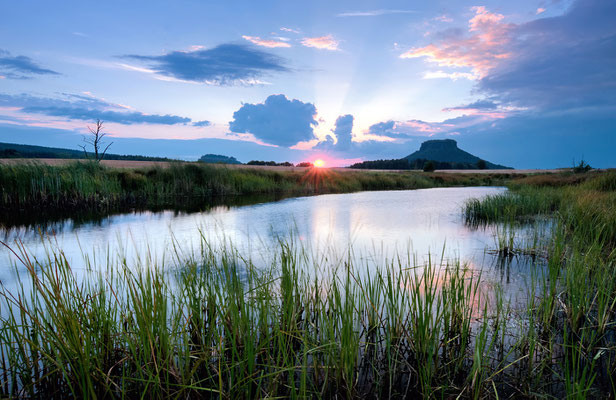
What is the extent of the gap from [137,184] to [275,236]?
1454 cm

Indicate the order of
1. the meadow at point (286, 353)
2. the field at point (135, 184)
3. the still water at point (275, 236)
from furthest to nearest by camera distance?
the field at point (135, 184), the still water at point (275, 236), the meadow at point (286, 353)

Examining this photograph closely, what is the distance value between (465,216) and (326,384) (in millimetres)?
12306

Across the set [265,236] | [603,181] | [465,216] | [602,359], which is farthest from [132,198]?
[603,181]

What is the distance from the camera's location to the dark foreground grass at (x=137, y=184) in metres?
15.0

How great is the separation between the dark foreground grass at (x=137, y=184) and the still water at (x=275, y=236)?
3.64 metres

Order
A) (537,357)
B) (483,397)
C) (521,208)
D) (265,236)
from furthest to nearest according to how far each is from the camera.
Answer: (521,208), (265,236), (537,357), (483,397)

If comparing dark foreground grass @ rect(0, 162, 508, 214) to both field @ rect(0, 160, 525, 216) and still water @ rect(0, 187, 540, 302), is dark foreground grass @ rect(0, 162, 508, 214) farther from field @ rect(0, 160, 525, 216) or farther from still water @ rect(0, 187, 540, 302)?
still water @ rect(0, 187, 540, 302)

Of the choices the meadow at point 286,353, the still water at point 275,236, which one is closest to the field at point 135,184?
the still water at point 275,236

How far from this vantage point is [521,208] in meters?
12.5

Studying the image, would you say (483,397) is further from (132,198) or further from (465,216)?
(132,198)

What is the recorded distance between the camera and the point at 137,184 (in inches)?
788

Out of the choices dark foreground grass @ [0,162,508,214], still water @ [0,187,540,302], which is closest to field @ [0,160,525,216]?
dark foreground grass @ [0,162,508,214]

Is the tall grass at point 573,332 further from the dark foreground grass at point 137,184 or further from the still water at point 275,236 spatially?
the dark foreground grass at point 137,184

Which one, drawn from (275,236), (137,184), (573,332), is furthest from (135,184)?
(573,332)
